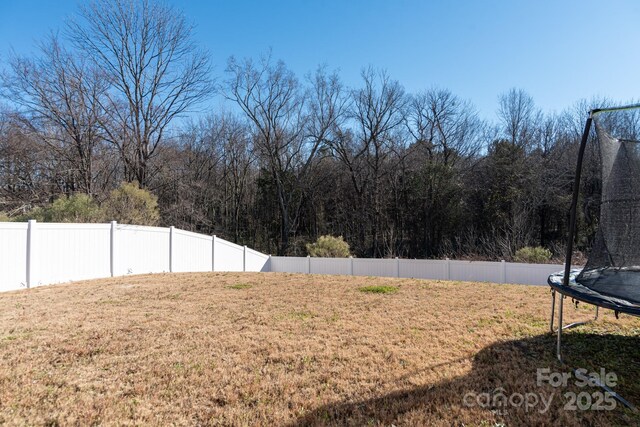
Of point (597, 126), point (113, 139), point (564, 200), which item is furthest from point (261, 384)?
point (564, 200)

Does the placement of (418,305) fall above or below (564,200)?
below

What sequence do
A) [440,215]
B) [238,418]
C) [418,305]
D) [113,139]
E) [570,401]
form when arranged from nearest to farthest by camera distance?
[238,418]
[570,401]
[418,305]
[113,139]
[440,215]

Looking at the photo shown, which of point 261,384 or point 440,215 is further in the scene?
point 440,215

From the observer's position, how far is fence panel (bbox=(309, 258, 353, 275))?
1231cm

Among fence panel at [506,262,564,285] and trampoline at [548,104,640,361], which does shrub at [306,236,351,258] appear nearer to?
fence panel at [506,262,564,285]

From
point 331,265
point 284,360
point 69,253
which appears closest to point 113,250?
point 69,253

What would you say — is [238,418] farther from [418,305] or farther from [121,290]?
[121,290]

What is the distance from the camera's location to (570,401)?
2330 mm

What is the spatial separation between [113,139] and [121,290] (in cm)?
1086

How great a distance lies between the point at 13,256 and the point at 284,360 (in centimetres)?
601

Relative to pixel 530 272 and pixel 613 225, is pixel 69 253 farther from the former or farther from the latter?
pixel 530 272

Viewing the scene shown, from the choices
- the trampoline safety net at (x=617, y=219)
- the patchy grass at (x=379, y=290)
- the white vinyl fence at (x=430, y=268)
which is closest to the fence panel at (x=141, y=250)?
the white vinyl fence at (x=430, y=268)

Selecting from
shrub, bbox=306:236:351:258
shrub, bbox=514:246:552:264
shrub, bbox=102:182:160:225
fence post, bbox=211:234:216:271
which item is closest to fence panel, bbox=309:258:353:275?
shrub, bbox=306:236:351:258

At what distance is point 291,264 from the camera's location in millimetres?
13531
